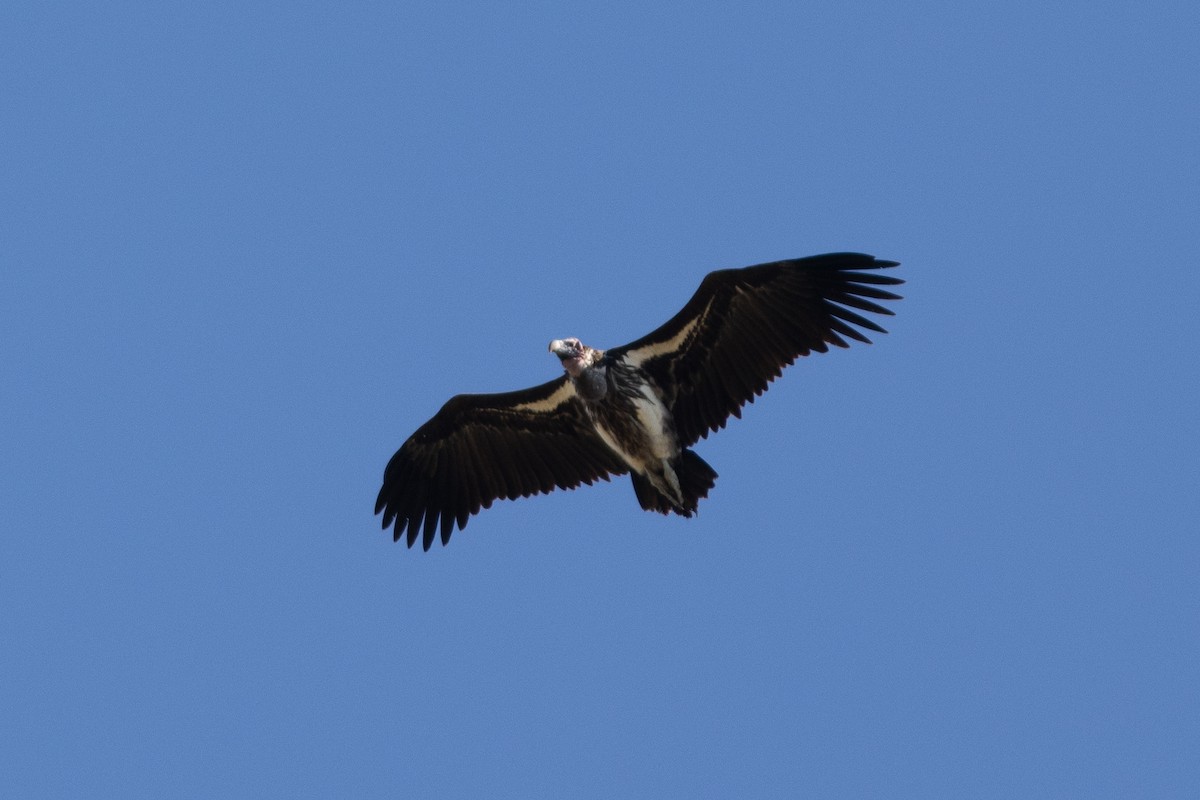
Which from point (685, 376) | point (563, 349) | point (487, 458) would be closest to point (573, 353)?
point (563, 349)

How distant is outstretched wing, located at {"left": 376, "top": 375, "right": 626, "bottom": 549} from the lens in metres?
21.8

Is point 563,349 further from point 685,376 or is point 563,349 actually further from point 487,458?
point 487,458

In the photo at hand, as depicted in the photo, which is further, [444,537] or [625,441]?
[444,537]

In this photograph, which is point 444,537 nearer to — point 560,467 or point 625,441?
point 560,467

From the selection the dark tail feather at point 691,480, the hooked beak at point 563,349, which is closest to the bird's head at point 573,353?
the hooked beak at point 563,349

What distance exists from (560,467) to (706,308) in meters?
3.02

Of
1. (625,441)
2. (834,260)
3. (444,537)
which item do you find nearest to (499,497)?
(444,537)

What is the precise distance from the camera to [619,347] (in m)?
20.6

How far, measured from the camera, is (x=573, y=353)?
810 inches

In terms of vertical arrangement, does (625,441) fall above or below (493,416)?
below

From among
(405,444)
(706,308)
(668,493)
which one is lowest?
(668,493)

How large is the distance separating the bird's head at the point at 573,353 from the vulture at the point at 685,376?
0.05 feet

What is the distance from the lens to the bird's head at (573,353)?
2053cm

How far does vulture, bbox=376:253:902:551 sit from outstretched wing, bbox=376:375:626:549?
2cm
